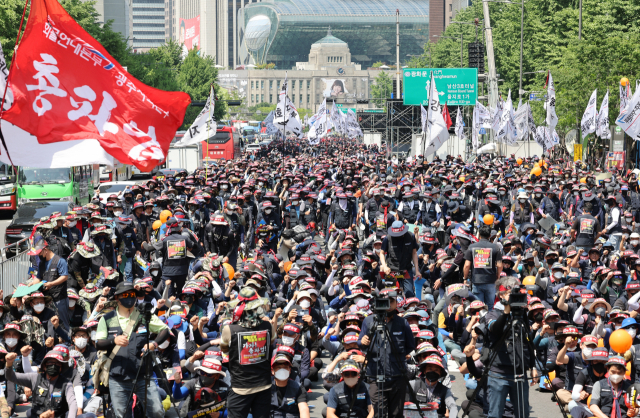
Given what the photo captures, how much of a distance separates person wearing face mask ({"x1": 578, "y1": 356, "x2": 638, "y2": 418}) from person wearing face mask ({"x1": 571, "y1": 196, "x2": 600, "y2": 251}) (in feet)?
24.9

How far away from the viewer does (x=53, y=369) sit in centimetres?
898

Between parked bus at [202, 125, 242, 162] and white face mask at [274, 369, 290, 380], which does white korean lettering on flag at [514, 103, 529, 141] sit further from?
white face mask at [274, 369, 290, 380]

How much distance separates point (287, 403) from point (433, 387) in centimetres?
143

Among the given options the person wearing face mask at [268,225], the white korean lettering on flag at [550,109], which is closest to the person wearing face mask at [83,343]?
the person wearing face mask at [268,225]

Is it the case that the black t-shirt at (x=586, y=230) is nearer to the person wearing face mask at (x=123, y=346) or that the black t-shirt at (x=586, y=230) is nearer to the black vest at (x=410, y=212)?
the black vest at (x=410, y=212)

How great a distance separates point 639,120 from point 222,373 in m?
14.6

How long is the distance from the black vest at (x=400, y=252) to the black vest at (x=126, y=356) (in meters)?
5.73

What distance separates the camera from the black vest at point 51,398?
9.04m

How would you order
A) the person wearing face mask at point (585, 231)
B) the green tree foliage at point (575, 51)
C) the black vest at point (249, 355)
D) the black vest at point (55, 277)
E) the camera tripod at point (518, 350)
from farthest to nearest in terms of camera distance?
the green tree foliage at point (575, 51) → the person wearing face mask at point (585, 231) → the black vest at point (55, 277) → the black vest at point (249, 355) → the camera tripod at point (518, 350)

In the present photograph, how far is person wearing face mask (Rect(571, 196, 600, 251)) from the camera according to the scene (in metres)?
16.3

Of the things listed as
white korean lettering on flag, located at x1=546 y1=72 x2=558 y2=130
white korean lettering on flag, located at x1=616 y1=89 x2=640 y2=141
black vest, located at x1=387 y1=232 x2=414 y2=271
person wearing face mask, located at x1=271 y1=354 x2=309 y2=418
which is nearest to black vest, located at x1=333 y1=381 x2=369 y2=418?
person wearing face mask, located at x1=271 y1=354 x2=309 y2=418

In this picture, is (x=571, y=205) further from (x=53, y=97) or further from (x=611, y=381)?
(x=53, y=97)

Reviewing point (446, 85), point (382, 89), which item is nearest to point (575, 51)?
point (446, 85)

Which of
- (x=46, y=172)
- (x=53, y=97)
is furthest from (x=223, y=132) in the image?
(x=53, y=97)
